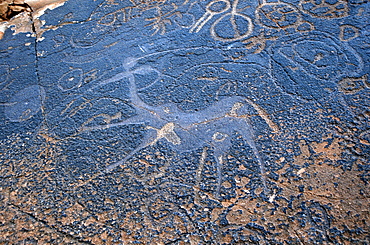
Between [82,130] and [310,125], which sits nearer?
Answer: [310,125]

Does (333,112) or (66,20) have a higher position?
(66,20)

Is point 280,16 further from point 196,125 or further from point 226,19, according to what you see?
point 196,125

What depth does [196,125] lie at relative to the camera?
1.79m

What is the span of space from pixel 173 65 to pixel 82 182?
3.22ft

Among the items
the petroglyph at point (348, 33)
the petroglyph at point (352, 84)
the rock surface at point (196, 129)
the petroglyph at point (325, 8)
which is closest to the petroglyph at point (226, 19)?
the rock surface at point (196, 129)

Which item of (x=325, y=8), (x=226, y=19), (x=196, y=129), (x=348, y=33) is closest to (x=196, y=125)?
(x=196, y=129)

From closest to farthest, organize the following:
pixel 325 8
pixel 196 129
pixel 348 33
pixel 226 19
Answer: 1. pixel 196 129
2. pixel 348 33
3. pixel 325 8
4. pixel 226 19

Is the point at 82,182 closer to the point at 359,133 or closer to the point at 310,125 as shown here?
the point at 310,125

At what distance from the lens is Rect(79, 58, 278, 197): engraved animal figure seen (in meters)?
1.68

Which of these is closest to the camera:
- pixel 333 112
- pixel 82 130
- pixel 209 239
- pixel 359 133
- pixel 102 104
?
pixel 209 239

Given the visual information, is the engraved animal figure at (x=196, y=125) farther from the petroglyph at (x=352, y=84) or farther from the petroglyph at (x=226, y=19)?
the petroglyph at (x=226, y=19)

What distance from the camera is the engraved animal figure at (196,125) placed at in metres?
1.68

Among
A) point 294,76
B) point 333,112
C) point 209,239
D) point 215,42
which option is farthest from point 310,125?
point 215,42

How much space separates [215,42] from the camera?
2.27 metres
